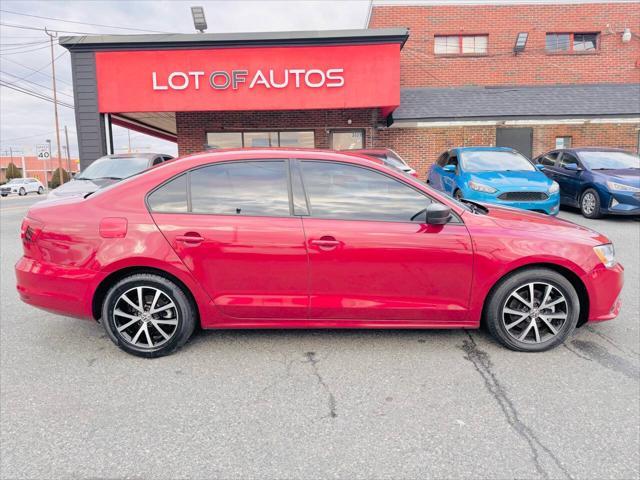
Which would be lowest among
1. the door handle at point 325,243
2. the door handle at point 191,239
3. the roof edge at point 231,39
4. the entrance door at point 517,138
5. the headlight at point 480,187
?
the door handle at point 325,243

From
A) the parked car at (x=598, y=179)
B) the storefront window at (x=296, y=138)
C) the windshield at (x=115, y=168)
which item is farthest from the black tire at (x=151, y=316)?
the storefront window at (x=296, y=138)

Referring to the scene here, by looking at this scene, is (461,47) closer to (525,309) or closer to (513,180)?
(513,180)

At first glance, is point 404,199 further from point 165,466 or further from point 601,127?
point 601,127

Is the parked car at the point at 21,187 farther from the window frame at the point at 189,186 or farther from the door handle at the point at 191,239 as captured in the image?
the door handle at the point at 191,239

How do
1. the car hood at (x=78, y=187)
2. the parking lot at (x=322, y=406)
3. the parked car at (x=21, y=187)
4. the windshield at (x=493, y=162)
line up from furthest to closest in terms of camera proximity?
the parked car at (x=21, y=187) < the windshield at (x=493, y=162) < the car hood at (x=78, y=187) < the parking lot at (x=322, y=406)

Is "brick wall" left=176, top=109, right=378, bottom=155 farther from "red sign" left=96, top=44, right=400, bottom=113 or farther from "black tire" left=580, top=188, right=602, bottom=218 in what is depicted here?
"black tire" left=580, top=188, right=602, bottom=218

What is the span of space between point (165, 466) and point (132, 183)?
6.90ft

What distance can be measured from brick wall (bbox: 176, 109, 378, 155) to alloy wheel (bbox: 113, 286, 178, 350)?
41.1 feet

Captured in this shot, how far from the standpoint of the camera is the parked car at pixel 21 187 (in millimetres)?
37513

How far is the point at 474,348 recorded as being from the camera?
3.49 meters

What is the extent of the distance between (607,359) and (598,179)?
749 centimetres

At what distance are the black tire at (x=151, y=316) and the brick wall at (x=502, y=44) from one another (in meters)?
15.7

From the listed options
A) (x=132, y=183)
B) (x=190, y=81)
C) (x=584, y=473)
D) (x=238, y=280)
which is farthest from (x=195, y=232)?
(x=190, y=81)

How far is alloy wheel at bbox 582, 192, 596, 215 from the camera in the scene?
31.5 ft
